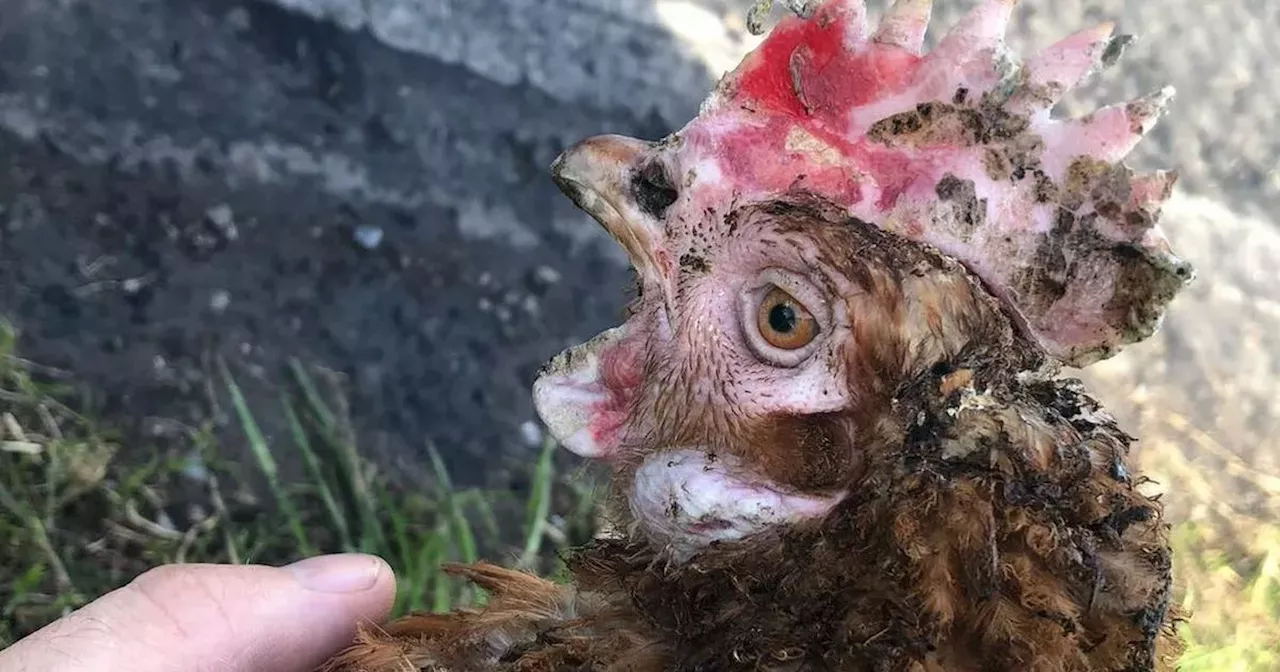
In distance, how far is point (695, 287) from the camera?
1032 millimetres

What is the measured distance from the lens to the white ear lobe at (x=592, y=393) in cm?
112

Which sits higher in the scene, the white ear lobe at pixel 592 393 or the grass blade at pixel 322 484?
the white ear lobe at pixel 592 393

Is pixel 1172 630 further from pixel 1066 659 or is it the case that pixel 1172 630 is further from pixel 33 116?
pixel 33 116

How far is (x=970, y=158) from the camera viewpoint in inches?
37.6

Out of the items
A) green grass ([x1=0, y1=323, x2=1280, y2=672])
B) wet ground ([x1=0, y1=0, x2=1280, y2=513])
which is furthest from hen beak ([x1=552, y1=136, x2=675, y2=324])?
wet ground ([x1=0, y1=0, x2=1280, y2=513])

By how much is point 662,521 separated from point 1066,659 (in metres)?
0.37

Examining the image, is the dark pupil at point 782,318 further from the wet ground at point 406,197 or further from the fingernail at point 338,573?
the wet ground at point 406,197

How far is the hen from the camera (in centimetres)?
87

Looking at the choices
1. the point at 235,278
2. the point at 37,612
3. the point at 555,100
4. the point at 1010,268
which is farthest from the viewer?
the point at 555,100

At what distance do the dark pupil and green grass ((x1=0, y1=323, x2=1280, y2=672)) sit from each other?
1386mm

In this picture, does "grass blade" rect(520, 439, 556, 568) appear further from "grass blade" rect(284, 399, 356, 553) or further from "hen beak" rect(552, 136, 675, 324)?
"hen beak" rect(552, 136, 675, 324)

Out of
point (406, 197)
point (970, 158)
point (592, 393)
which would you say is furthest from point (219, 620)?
point (406, 197)

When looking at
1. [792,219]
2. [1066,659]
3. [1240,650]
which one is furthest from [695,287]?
[1240,650]

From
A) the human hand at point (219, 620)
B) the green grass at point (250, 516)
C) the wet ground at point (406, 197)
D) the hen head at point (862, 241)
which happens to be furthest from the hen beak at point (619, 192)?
the wet ground at point (406, 197)
